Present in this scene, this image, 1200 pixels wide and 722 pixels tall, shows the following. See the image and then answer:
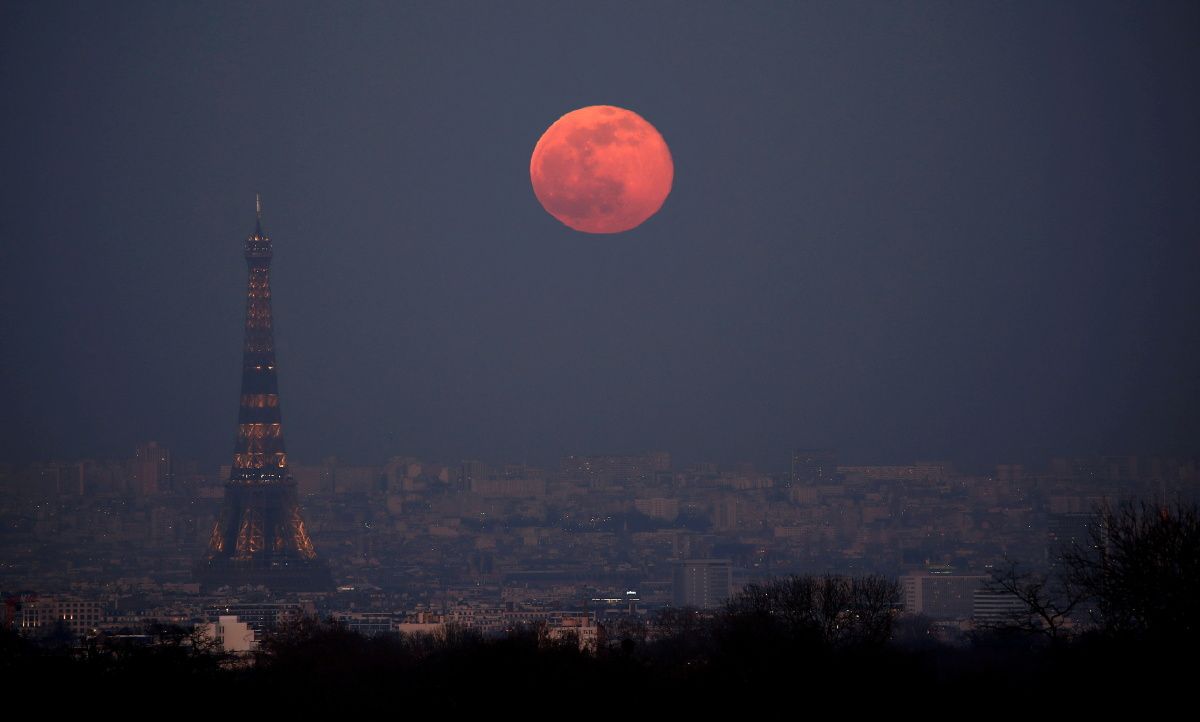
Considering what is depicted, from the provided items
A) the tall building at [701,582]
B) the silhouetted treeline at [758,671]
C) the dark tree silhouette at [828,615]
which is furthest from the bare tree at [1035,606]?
the tall building at [701,582]

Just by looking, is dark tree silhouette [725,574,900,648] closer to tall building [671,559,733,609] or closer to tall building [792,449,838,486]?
tall building [671,559,733,609]

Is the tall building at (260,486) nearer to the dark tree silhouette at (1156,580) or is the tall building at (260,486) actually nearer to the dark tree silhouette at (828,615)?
the dark tree silhouette at (828,615)

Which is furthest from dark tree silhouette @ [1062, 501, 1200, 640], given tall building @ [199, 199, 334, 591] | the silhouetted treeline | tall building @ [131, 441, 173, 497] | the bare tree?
tall building @ [131, 441, 173, 497]

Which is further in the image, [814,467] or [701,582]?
[814,467]

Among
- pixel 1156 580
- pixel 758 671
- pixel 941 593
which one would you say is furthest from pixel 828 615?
pixel 941 593

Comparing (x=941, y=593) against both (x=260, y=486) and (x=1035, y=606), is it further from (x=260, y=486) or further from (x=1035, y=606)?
(x=1035, y=606)

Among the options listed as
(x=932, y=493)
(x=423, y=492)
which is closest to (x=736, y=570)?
(x=932, y=493)
